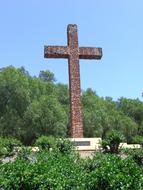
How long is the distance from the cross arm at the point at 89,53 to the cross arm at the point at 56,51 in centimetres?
68

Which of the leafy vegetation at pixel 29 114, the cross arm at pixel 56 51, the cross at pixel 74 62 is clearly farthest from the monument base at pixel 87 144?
the leafy vegetation at pixel 29 114

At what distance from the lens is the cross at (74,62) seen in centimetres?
1841

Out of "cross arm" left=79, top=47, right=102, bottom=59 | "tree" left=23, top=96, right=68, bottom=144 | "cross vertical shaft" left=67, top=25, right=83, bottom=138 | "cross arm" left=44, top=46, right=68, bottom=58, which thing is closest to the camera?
"cross vertical shaft" left=67, top=25, right=83, bottom=138

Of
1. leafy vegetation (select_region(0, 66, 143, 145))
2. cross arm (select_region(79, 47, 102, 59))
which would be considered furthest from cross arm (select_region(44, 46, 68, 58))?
leafy vegetation (select_region(0, 66, 143, 145))

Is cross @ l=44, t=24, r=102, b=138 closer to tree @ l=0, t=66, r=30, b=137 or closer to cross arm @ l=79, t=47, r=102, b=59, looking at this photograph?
cross arm @ l=79, t=47, r=102, b=59

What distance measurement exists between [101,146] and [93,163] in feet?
18.9

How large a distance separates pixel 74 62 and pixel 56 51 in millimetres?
846

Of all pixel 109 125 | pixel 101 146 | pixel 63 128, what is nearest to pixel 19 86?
pixel 63 128

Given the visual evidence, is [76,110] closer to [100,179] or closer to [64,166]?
[64,166]

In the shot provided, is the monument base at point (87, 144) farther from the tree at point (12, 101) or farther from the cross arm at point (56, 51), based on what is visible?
the tree at point (12, 101)

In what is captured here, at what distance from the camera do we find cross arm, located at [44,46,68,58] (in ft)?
62.2

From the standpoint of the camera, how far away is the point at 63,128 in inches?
1350

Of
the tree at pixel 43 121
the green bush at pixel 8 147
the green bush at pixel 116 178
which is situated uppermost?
the tree at pixel 43 121

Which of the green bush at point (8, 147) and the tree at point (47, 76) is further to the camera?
the tree at point (47, 76)
